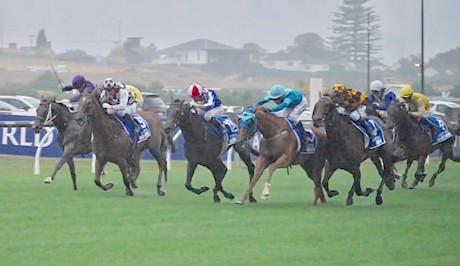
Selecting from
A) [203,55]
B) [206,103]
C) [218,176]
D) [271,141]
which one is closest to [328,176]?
[271,141]

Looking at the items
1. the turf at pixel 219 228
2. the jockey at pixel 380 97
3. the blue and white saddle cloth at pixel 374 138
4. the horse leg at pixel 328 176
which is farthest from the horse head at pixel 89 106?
the jockey at pixel 380 97

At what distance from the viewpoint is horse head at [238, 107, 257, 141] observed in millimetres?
17891

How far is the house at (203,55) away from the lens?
7756 cm

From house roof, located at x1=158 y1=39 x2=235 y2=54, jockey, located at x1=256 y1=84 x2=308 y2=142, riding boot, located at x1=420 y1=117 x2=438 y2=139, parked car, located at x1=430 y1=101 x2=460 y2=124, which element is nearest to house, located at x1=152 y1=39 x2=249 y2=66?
house roof, located at x1=158 y1=39 x2=235 y2=54

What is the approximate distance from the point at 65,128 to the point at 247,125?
4694 millimetres

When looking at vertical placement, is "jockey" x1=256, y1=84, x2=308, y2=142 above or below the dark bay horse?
above

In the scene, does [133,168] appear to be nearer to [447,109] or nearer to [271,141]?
[271,141]

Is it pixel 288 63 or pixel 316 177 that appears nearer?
pixel 316 177

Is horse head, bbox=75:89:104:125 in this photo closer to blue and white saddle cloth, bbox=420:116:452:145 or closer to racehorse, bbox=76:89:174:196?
racehorse, bbox=76:89:174:196

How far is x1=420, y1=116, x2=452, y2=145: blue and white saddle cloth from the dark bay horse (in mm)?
6146

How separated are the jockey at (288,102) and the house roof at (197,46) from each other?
198ft

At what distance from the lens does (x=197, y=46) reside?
80438mm

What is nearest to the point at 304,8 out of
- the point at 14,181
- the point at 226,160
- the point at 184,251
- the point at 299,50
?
the point at 299,50

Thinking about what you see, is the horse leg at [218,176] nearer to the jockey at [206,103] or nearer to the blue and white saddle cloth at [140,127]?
the jockey at [206,103]
